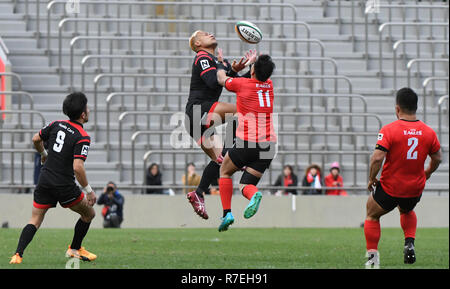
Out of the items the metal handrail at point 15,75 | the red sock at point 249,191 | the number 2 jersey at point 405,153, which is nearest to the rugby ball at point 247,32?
the red sock at point 249,191

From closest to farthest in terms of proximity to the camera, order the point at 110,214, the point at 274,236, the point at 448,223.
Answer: the point at 274,236
the point at 110,214
the point at 448,223

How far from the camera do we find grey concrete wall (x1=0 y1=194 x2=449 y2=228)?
65.6 ft

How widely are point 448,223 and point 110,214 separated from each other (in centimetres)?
742

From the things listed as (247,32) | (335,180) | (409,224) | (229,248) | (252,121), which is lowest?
(229,248)

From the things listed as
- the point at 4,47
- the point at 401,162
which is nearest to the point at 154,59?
the point at 4,47

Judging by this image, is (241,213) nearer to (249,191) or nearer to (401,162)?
(249,191)

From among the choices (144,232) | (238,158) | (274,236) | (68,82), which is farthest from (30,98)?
(238,158)

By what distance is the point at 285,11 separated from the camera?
2552 cm

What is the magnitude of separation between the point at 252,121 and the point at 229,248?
4046 mm

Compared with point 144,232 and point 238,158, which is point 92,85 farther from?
point 238,158

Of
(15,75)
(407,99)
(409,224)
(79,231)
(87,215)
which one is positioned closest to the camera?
(407,99)

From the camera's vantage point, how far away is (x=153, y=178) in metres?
20.6

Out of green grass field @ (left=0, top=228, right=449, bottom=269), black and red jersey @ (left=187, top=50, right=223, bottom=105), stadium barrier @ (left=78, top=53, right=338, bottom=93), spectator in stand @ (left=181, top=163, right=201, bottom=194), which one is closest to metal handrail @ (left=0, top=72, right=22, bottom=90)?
stadium barrier @ (left=78, top=53, right=338, bottom=93)

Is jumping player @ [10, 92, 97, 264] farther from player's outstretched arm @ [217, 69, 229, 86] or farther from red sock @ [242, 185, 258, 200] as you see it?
red sock @ [242, 185, 258, 200]
